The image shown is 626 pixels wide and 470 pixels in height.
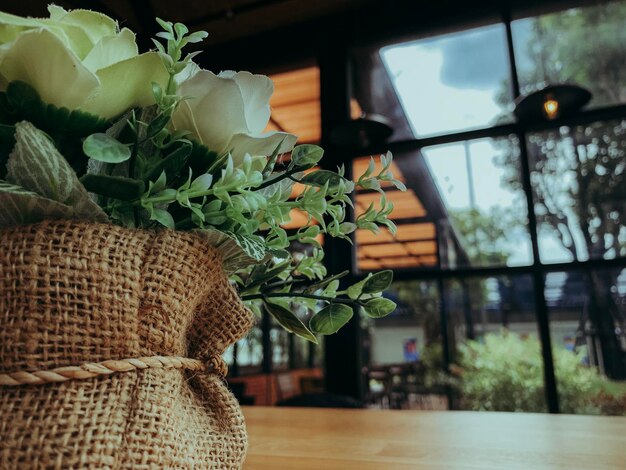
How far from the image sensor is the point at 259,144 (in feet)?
1.55

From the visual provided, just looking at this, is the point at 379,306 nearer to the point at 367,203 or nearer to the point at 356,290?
the point at 356,290

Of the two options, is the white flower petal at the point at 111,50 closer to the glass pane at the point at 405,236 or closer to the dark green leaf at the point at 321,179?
the dark green leaf at the point at 321,179

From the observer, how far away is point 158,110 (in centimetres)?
45

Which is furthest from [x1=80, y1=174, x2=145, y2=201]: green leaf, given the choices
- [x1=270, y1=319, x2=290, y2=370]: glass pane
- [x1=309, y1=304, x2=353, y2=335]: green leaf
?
[x1=270, y1=319, x2=290, y2=370]: glass pane

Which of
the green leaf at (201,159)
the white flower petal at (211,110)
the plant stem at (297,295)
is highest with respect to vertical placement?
the white flower petal at (211,110)

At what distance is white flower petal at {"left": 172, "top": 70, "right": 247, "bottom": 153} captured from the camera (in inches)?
16.9

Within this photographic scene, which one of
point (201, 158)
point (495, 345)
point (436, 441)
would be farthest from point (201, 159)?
point (495, 345)

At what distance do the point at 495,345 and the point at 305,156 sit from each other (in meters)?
3.81

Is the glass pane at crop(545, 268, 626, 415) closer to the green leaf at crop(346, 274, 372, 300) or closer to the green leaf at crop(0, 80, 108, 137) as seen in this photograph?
the green leaf at crop(346, 274, 372, 300)

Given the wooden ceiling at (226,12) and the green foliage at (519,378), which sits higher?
the wooden ceiling at (226,12)

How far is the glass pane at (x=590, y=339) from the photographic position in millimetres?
3482

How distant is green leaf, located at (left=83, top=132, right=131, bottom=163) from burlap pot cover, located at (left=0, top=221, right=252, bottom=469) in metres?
0.07

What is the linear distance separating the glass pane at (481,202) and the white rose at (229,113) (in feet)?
12.3

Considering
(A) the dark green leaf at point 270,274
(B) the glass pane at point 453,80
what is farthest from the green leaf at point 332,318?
(B) the glass pane at point 453,80
